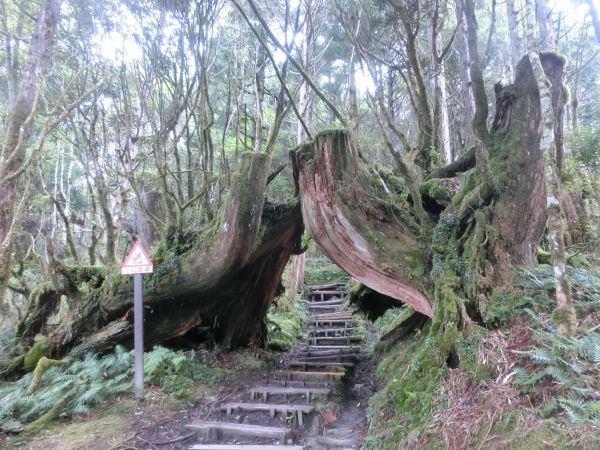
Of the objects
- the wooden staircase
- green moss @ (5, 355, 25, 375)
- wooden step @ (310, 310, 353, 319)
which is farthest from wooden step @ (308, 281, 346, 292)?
green moss @ (5, 355, 25, 375)

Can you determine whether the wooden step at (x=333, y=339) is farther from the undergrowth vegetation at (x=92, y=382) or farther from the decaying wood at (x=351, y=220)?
the decaying wood at (x=351, y=220)

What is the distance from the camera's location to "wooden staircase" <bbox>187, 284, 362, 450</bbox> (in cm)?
471

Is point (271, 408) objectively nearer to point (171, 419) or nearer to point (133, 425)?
point (171, 419)

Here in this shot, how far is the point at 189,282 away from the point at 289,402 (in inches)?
104

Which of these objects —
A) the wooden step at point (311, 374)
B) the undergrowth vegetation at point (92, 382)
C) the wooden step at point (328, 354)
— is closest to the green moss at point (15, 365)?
the undergrowth vegetation at point (92, 382)

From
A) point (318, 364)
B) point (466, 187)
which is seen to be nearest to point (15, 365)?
point (318, 364)

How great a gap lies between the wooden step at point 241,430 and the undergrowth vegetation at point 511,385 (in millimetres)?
1122

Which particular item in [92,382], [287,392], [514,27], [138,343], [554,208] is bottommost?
[287,392]

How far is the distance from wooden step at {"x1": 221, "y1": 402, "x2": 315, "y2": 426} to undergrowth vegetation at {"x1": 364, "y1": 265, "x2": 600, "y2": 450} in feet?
3.58

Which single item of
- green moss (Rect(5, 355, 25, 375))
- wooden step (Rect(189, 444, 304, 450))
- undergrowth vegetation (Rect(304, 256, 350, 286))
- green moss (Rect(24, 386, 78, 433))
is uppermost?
undergrowth vegetation (Rect(304, 256, 350, 286))

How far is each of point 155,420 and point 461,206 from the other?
4.90 metres

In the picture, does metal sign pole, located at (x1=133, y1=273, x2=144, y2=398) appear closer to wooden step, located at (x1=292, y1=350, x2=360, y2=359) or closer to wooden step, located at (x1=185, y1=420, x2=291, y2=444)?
wooden step, located at (x1=185, y1=420, x2=291, y2=444)

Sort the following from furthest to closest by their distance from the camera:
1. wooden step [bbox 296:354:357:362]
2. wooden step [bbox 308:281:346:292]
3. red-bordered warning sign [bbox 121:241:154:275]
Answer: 1. wooden step [bbox 308:281:346:292]
2. wooden step [bbox 296:354:357:362]
3. red-bordered warning sign [bbox 121:241:154:275]

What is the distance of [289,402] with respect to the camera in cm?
600
